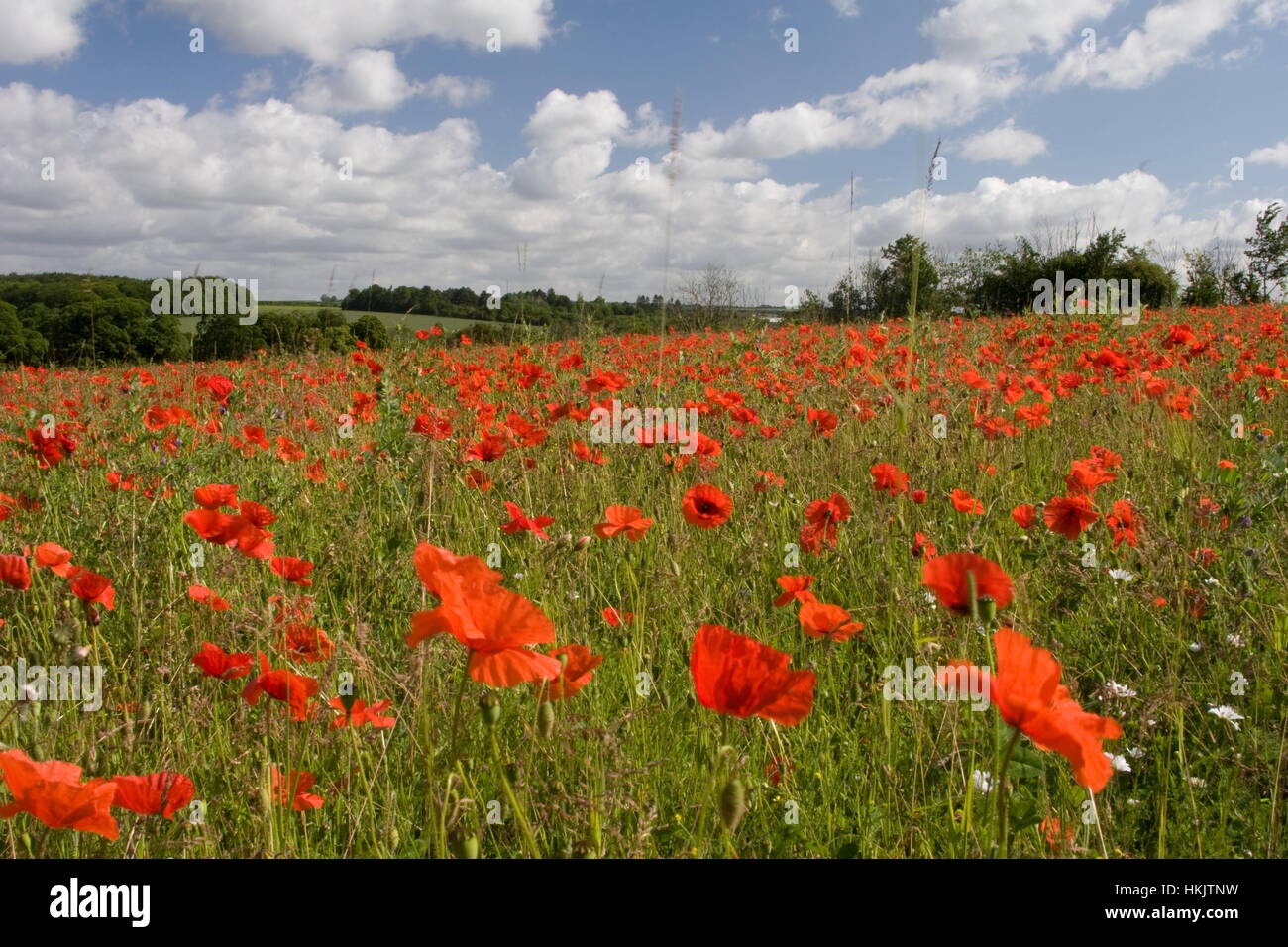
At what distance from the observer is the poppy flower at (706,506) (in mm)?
1770

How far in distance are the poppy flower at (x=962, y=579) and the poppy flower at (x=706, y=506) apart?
0.62m

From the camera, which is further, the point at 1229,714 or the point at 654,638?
the point at 654,638

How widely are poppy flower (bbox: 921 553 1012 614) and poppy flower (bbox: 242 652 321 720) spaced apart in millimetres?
996

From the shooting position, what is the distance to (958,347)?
636cm

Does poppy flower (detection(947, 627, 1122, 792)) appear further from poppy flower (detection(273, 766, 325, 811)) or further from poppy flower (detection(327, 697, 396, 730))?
poppy flower (detection(273, 766, 325, 811))

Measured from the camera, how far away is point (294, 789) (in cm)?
131

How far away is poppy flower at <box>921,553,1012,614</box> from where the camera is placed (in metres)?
1.17

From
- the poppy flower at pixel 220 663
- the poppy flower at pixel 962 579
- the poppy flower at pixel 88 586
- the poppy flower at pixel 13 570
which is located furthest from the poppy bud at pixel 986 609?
the poppy flower at pixel 13 570

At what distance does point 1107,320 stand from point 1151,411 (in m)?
3.60

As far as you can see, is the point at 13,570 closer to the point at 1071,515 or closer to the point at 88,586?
the point at 88,586
